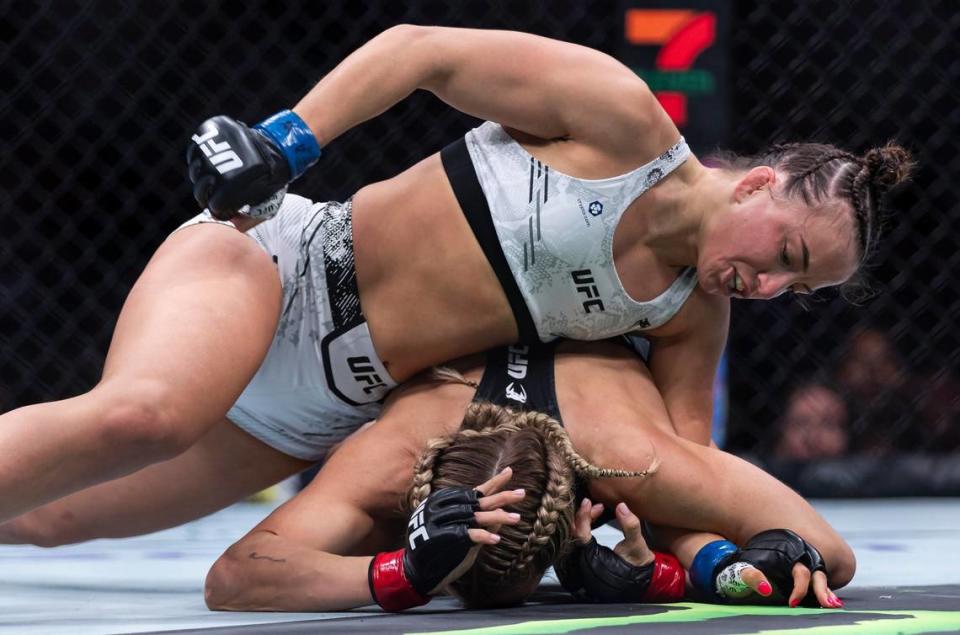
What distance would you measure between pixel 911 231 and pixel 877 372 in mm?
390

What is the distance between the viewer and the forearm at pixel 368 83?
5.29 feet

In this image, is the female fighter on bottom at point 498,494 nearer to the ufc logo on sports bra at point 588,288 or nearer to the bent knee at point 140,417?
the ufc logo on sports bra at point 588,288

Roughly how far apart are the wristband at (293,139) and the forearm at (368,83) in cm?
2

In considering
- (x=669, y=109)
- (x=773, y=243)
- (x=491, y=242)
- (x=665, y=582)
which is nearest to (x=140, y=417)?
(x=491, y=242)

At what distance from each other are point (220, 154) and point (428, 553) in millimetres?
485

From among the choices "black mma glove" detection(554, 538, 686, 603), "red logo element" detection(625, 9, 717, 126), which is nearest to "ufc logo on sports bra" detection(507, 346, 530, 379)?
"black mma glove" detection(554, 538, 686, 603)

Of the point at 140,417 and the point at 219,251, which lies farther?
the point at 219,251

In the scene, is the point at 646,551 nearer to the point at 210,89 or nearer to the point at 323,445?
the point at 323,445

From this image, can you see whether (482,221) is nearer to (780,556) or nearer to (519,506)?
(519,506)

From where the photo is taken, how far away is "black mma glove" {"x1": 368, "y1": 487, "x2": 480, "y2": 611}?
144 centimetres

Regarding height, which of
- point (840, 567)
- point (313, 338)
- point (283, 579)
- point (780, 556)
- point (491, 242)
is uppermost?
point (491, 242)

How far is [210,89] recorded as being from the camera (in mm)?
3244

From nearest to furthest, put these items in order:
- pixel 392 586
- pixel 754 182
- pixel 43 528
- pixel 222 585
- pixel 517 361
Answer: pixel 392 586, pixel 222 585, pixel 754 182, pixel 517 361, pixel 43 528

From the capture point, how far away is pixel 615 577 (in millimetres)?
1643
